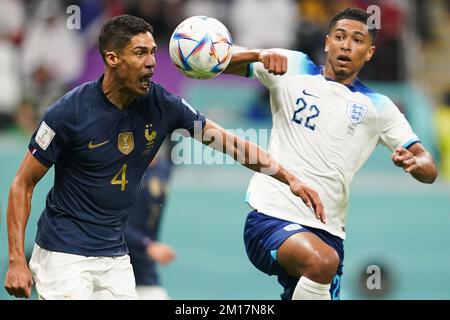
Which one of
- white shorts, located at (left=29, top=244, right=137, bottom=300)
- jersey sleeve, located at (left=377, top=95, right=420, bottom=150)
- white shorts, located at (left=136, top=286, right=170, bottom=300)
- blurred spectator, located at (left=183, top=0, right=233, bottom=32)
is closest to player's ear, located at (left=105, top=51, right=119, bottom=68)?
white shorts, located at (left=29, top=244, right=137, bottom=300)

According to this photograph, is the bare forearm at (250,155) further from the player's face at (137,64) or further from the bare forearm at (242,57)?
the bare forearm at (242,57)

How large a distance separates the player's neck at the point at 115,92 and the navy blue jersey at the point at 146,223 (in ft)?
7.50

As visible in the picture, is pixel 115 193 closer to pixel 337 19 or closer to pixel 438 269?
pixel 337 19

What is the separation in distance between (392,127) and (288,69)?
2.98 feet

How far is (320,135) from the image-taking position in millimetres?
7438

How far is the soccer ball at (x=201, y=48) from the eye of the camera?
677 cm

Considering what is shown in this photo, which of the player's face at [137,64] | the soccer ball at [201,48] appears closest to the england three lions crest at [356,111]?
the soccer ball at [201,48]

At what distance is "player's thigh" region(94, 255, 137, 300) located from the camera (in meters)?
6.59

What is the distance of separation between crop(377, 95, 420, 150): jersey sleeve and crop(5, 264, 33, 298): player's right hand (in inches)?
117

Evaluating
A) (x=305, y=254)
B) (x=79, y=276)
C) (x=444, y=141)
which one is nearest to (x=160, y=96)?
(x=79, y=276)

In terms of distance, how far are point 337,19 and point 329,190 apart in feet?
4.26

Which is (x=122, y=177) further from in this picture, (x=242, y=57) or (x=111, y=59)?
(x=242, y=57)

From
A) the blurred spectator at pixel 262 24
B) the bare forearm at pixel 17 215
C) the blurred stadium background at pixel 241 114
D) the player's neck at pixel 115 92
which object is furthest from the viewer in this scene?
the blurred spectator at pixel 262 24
